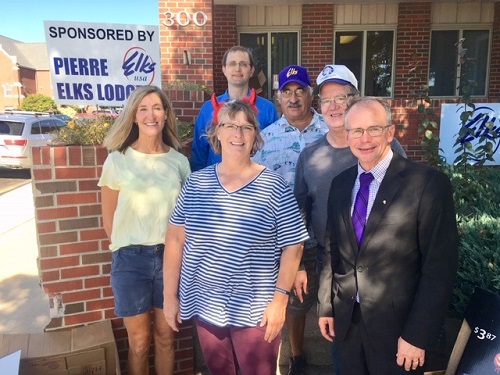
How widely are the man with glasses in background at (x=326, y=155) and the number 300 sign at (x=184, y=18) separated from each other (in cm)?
488

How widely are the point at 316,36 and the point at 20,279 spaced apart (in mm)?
7295

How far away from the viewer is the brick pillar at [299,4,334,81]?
903cm

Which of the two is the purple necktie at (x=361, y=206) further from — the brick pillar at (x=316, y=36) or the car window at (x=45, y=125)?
the car window at (x=45, y=125)

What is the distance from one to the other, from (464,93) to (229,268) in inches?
133

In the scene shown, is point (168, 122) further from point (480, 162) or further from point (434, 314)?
point (480, 162)

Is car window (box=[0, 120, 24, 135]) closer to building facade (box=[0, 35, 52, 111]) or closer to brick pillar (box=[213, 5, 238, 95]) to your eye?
brick pillar (box=[213, 5, 238, 95])

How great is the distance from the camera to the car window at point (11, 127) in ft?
40.6

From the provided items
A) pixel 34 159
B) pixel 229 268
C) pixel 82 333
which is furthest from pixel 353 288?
pixel 34 159

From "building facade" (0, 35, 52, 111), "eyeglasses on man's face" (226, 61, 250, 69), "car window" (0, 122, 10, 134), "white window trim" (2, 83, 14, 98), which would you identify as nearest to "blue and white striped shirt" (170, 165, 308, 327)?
"eyeglasses on man's face" (226, 61, 250, 69)

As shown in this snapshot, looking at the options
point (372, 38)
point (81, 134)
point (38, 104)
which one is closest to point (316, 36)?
point (372, 38)

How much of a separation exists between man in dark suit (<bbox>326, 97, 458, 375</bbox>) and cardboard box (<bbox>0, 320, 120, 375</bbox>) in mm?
1528

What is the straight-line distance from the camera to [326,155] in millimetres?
2441

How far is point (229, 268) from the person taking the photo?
196 cm

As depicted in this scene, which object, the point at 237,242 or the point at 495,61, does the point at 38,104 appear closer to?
the point at 495,61
